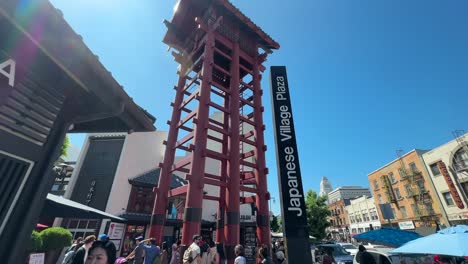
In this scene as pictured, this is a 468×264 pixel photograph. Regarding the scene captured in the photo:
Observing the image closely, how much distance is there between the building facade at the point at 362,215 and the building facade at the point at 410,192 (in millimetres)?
4977

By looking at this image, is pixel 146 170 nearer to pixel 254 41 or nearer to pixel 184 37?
pixel 184 37

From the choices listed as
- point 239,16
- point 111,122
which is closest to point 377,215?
point 239,16

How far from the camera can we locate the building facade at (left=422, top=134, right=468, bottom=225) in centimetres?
2320

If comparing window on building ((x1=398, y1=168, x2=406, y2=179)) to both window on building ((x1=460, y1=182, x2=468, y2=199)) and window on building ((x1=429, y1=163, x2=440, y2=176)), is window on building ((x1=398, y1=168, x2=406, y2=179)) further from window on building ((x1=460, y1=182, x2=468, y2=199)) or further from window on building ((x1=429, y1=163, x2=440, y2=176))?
window on building ((x1=460, y1=182, x2=468, y2=199))

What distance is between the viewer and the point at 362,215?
147 ft

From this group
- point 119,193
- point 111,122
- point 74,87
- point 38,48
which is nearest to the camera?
point 38,48

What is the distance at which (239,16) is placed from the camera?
1641 cm

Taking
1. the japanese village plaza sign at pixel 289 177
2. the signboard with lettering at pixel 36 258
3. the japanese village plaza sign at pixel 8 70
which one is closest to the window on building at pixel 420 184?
the japanese village plaza sign at pixel 289 177

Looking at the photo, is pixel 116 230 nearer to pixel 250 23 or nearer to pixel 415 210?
pixel 250 23

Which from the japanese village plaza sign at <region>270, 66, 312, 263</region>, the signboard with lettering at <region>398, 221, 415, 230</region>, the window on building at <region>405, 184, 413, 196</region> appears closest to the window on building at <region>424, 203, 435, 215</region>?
the window on building at <region>405, 184, 413, 196</region>

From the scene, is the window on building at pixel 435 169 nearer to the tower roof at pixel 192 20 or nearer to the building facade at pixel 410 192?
the building facade at pixel 410 192

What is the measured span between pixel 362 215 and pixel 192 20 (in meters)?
48.4

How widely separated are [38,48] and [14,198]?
2.11 m

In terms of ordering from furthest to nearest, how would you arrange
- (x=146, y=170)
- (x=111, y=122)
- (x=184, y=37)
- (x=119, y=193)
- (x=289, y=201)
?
(x=146, y=170)
(x=119, y=193)
(x=184, y=37)
(x=289, y=201)
(x=111, y=122)
